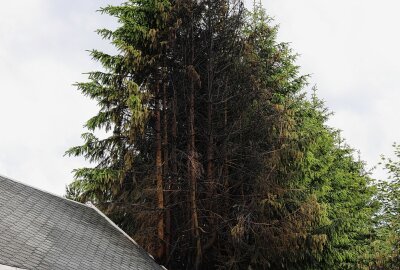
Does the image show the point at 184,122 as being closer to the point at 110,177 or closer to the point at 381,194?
the point at 110,177

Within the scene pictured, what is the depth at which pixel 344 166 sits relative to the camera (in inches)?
1094

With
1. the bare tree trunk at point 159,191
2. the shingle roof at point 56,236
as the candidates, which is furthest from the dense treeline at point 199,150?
the shingle roof at point 56,236

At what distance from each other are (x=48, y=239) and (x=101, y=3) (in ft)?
32.8

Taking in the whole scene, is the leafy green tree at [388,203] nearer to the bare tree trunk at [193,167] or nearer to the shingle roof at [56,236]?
the bare tree trunk at [193,167]

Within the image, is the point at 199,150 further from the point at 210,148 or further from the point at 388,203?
the point at 388,203

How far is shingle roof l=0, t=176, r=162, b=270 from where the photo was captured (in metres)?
12.0

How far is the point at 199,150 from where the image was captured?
69.2 ft

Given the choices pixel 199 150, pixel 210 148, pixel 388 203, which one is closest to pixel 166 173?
pixel 210 148

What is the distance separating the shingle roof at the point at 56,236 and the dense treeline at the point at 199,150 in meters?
1.90

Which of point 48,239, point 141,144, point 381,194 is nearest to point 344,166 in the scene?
point 381,194

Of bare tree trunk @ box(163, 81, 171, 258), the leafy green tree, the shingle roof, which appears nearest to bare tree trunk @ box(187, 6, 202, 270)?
bare tree trunk @ box(163, 81, 171, 258)

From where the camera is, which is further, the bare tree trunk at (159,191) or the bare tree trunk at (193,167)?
the bare tree trunk at (159,191)

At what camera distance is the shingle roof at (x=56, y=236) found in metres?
12.0

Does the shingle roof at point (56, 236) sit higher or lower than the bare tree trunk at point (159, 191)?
lower
